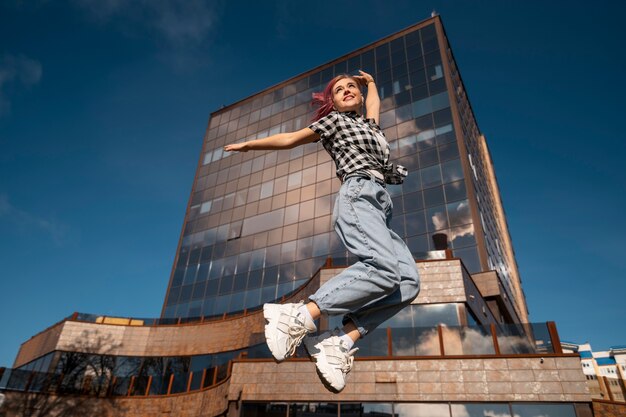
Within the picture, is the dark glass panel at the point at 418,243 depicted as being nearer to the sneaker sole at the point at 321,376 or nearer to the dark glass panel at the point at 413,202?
the dark glass panel at the point at 413,202

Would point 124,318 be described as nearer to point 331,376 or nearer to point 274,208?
point 274,208

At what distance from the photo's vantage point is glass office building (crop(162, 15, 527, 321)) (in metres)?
28.0

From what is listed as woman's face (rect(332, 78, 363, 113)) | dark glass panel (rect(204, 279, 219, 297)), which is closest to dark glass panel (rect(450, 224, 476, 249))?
dark glass panel (rect(204, 279, 219, 297))

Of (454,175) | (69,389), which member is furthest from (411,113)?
(69,389)

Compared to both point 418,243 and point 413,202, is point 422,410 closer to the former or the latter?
point 418,243

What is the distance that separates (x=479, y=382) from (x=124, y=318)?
79.3 feet

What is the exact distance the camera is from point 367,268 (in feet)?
9.09

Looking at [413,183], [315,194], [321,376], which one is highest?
[315,194]

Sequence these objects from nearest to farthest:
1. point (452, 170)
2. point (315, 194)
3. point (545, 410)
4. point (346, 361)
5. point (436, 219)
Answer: point (346, 361) → point (545, 410) → point (436, 219) → point (452, 170) → point (315, 194)

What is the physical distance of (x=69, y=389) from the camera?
23250 mm

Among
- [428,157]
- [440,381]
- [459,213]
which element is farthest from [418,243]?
[440,381]

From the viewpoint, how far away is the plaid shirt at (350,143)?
3271mm

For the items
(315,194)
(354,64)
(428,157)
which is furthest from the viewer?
(354,64)

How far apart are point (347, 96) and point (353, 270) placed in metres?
1.69
